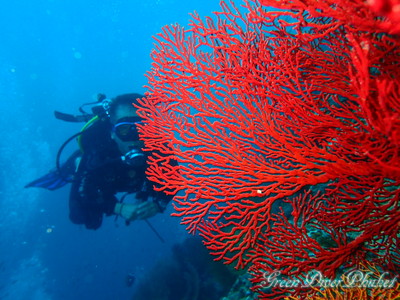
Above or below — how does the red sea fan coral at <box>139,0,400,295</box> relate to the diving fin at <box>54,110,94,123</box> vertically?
below

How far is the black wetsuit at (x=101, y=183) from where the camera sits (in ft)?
22.0

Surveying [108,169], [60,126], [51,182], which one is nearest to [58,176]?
[51,182]

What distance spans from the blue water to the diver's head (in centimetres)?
384

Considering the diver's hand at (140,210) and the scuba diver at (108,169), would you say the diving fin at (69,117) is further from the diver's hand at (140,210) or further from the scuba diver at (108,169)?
→ the diver's hand at (140,210)

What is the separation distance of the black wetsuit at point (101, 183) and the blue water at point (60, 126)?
7.61 feet

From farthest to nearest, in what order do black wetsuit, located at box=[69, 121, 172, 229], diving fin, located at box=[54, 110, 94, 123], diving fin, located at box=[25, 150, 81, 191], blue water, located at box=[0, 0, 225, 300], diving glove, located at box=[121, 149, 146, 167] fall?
blue water, located at box=[0, 0, 225, 300] < diving fin, located at box=[25, 150, 81, 191] < diving fin, located at box=[54, 110, 94, 123] < black wetsuit, located at box=[69, 121, 172, 229] < diving glove, located at box=[121, 149, 146, 167]

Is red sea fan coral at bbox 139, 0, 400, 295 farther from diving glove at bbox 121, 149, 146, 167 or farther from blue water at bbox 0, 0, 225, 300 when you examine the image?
blue water at bbox 0, 0, 225, 300

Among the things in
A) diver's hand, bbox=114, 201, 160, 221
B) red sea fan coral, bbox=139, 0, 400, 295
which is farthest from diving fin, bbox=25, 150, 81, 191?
red sea fan coral, bbox=139, 0, 400, 295

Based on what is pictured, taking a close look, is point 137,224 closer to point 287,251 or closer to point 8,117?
point 287,251

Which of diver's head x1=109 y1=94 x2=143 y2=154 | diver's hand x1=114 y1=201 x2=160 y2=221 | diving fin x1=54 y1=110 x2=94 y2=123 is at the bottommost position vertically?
diver's hand x1=114 y1=201 x2=160 y2=221

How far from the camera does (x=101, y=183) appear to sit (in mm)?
6855

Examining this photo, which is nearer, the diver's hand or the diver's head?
the diver's hand

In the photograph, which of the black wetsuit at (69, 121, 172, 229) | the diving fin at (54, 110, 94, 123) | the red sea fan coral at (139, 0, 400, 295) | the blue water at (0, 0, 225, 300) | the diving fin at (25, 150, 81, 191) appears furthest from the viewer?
the blue water at (0, 0, 225, 300)

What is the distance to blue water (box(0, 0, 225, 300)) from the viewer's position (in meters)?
26.7
